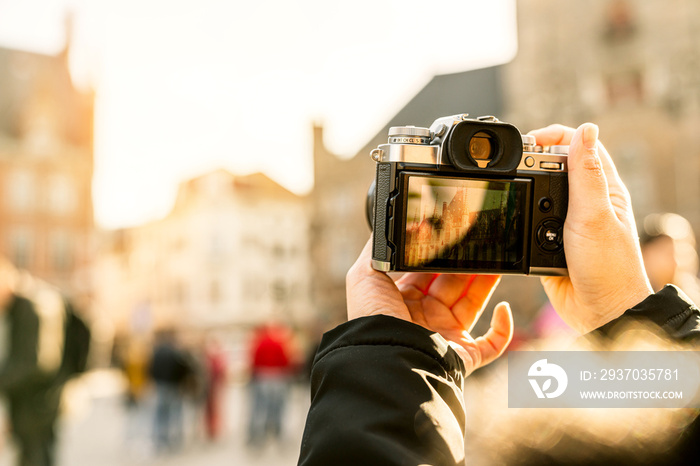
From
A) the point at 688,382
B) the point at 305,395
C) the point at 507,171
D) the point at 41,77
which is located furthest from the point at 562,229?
the point at 41,77

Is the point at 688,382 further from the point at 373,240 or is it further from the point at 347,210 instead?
the point at 347,210

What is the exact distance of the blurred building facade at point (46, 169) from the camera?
Answer: 117ft

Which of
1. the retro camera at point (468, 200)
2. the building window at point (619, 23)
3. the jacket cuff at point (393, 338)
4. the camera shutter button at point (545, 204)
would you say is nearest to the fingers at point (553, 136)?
the retro camera at point (468, 200)

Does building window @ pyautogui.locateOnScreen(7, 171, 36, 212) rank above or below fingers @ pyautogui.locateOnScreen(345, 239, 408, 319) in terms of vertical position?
above

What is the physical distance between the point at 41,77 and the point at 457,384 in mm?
42686

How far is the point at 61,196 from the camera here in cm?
3731

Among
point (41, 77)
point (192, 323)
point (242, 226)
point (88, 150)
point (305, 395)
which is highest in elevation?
point (41, 77)

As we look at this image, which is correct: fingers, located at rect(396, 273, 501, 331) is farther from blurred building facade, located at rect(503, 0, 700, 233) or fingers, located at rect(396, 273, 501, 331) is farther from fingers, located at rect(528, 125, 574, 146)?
blurred building facade, located at rect(503, 0, 700, 233)

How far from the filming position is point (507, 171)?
1.43m

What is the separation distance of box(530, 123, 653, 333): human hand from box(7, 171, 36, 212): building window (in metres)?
40.3

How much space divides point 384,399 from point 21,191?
1597 inches

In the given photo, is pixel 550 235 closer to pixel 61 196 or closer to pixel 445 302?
pixel 445 302

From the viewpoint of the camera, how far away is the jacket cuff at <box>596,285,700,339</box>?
3.83ft

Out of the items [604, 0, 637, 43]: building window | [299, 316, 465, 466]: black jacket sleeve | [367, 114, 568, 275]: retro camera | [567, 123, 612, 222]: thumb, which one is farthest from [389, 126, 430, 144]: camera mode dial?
[604, 0, 637, 43]: building window
